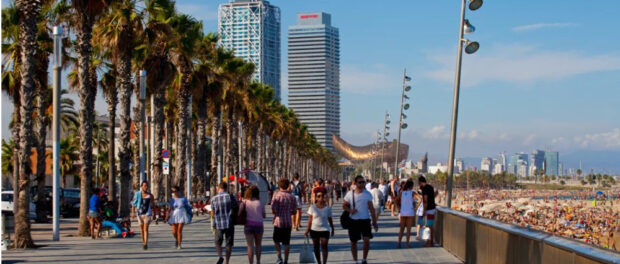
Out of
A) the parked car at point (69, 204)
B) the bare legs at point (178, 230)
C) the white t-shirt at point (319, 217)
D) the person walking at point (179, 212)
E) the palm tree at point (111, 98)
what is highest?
the palm tree at point (111, 98)

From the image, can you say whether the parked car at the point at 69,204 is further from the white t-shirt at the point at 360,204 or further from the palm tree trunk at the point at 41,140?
the white t-shirt at the point at 360,204

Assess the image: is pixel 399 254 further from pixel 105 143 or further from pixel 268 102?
pixel 105 143

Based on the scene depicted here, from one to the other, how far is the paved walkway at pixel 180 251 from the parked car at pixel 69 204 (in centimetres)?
1781

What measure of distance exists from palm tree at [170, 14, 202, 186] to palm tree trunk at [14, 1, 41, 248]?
13.6 metres

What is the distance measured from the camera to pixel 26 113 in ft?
61.9

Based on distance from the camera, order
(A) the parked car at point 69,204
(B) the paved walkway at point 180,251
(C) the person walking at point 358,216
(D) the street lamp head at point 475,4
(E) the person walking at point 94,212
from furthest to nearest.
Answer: (A) the parked car at point 69,204 → (E) the person walking at point 94,212 → (D) the street lamp head at point 475,4 → (B) the paved walkway at point 180,251 → (C) the person walking at point 358,216

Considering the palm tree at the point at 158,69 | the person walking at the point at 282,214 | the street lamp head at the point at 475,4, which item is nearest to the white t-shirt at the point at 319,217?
the person walking at the point at 282,214

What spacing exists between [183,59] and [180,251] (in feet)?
66.9

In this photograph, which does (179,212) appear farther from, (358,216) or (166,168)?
(166,168)

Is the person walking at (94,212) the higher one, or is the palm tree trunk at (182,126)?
the palm tree trunk at (182,126)

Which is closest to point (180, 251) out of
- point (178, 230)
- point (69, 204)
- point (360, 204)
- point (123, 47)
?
point (178, 230)

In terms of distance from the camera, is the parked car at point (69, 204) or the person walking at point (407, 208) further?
the parked car at point (69, 204)

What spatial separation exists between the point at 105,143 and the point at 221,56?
152 feet

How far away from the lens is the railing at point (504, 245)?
7.82m
